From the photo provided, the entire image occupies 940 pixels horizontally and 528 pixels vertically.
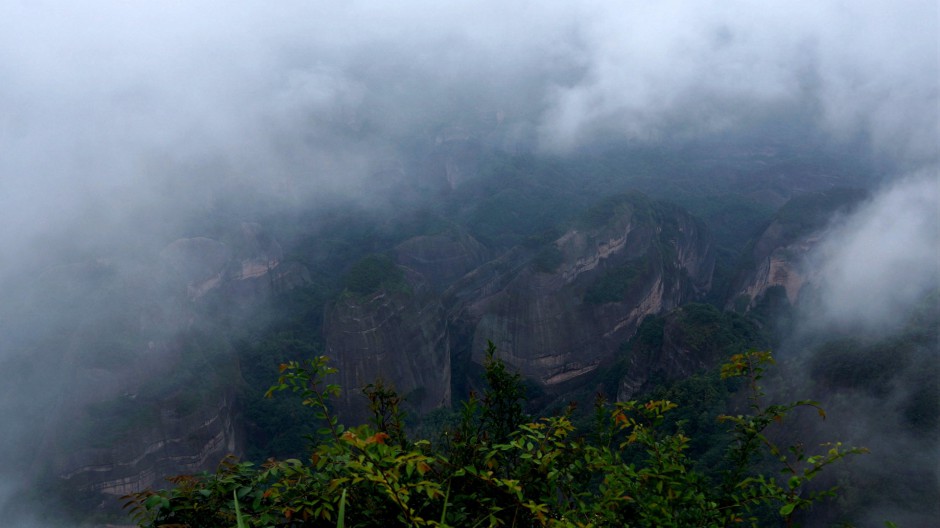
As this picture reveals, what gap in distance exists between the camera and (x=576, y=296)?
154 feet

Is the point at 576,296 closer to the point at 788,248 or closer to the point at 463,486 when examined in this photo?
the point at 788,248

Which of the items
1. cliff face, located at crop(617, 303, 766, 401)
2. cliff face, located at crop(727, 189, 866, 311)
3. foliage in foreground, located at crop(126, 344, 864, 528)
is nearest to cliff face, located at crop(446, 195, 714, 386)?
cliff face, located at crop(727, 189, 866, 311)

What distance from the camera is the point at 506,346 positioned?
4509 cm

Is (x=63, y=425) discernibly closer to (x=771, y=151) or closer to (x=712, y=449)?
(x=712, y=449)

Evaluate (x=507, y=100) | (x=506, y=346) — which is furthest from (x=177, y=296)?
(x=507, y=100)

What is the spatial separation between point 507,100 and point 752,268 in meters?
80.5

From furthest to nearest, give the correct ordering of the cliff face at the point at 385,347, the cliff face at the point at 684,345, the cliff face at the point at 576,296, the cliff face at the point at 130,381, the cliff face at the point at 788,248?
the cliff face at the point at 788,248, the cliff face at the point at 576,296, the cliff face at the point at 385,347, the cliff face at the point at 684,345, the cliff face at the point at 130,381

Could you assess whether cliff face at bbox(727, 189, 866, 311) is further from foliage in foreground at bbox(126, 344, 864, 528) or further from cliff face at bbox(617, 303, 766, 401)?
foliage in foreground at bbox(126, 344, 864, 528)

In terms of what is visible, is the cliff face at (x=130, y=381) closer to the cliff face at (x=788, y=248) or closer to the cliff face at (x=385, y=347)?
the cliff face at (x=385, y=347)

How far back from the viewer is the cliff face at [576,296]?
147 ft

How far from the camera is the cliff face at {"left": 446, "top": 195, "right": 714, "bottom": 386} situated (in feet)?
147

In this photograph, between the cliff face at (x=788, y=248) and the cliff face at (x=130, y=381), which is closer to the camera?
the cliff face at (x=130, y=381)

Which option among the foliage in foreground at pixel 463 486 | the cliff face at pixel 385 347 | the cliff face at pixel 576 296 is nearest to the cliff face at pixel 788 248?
the cliff face at pixel 576 296

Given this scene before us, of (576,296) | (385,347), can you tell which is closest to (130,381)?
(385,347)
